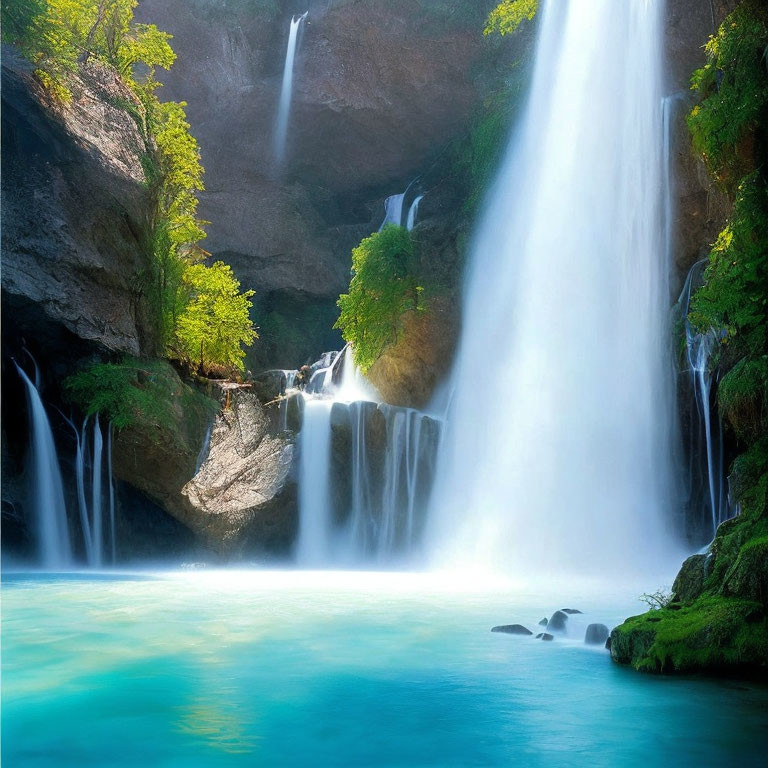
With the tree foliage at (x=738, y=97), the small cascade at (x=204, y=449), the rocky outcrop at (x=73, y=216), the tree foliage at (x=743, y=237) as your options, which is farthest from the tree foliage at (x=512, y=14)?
the small cascade at (x=204, y=449)

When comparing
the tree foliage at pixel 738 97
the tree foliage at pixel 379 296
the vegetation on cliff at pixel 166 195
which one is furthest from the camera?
the tree foliage at pixel 379 296

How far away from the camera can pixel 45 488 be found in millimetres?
16266

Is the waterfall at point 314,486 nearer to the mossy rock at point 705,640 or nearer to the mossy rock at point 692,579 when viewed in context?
the mossy rock at point 692,579

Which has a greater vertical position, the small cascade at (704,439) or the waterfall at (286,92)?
the waterfall at (286,92)

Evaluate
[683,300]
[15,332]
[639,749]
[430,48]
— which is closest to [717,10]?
[683,300]

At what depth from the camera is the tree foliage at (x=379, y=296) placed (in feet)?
71.3

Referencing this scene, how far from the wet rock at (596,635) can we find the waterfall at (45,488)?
11983 millimetres

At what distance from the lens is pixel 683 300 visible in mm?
17500

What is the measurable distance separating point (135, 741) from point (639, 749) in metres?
3.05

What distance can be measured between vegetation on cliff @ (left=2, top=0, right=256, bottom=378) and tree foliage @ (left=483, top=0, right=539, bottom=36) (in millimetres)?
10602

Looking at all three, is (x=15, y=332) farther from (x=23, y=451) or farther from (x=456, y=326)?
(x=456, y=326)

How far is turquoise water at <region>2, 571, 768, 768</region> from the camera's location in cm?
477

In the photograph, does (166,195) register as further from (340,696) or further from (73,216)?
(340,696)

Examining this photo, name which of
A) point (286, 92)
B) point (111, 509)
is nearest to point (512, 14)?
point (286, 92)
